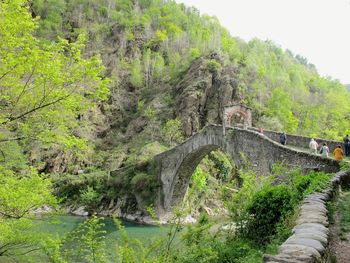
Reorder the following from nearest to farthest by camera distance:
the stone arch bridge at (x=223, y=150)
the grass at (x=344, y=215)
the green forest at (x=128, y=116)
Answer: the grass at (x=344, y=215) < the green forest at (x=128, y=116) < the stone arch bridge at (x=223, y=150)

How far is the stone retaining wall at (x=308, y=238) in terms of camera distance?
3.77m

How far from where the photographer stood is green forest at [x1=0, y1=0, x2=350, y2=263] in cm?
828

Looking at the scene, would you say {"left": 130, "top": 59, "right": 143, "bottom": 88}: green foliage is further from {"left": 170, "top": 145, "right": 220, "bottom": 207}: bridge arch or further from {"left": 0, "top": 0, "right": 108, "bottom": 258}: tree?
{"left": 0, "top": 0, "right": 108, "bottom": 258}: tree

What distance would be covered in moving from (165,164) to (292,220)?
102 ft

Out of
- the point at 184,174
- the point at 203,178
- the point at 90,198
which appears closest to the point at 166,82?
the point at 184,174

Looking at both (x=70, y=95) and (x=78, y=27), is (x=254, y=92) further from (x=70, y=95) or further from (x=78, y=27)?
(x=70, y=95)

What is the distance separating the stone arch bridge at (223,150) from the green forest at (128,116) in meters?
1.37

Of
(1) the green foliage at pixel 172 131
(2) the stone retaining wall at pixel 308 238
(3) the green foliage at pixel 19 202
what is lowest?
(3) the green foliage at pixel 19 202

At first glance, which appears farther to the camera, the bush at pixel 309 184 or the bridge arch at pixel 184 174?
the bridge arch at pixel 184 174

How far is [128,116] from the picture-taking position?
55.8 meters

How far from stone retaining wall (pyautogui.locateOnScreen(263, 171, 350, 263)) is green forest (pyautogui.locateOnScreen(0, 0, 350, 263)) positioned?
1.72 feet

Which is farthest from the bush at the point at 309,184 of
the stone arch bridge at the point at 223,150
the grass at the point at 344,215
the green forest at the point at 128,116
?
the stone arch bridge at the point at 223,150

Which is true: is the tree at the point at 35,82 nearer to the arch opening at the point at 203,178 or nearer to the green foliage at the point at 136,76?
the arch opening at the point at 203,178

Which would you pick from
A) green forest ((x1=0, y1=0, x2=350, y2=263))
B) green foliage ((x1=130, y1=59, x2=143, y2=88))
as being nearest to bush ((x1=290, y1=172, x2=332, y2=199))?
green forest ((x1=0, y1=0, x2=350, y2=263))
